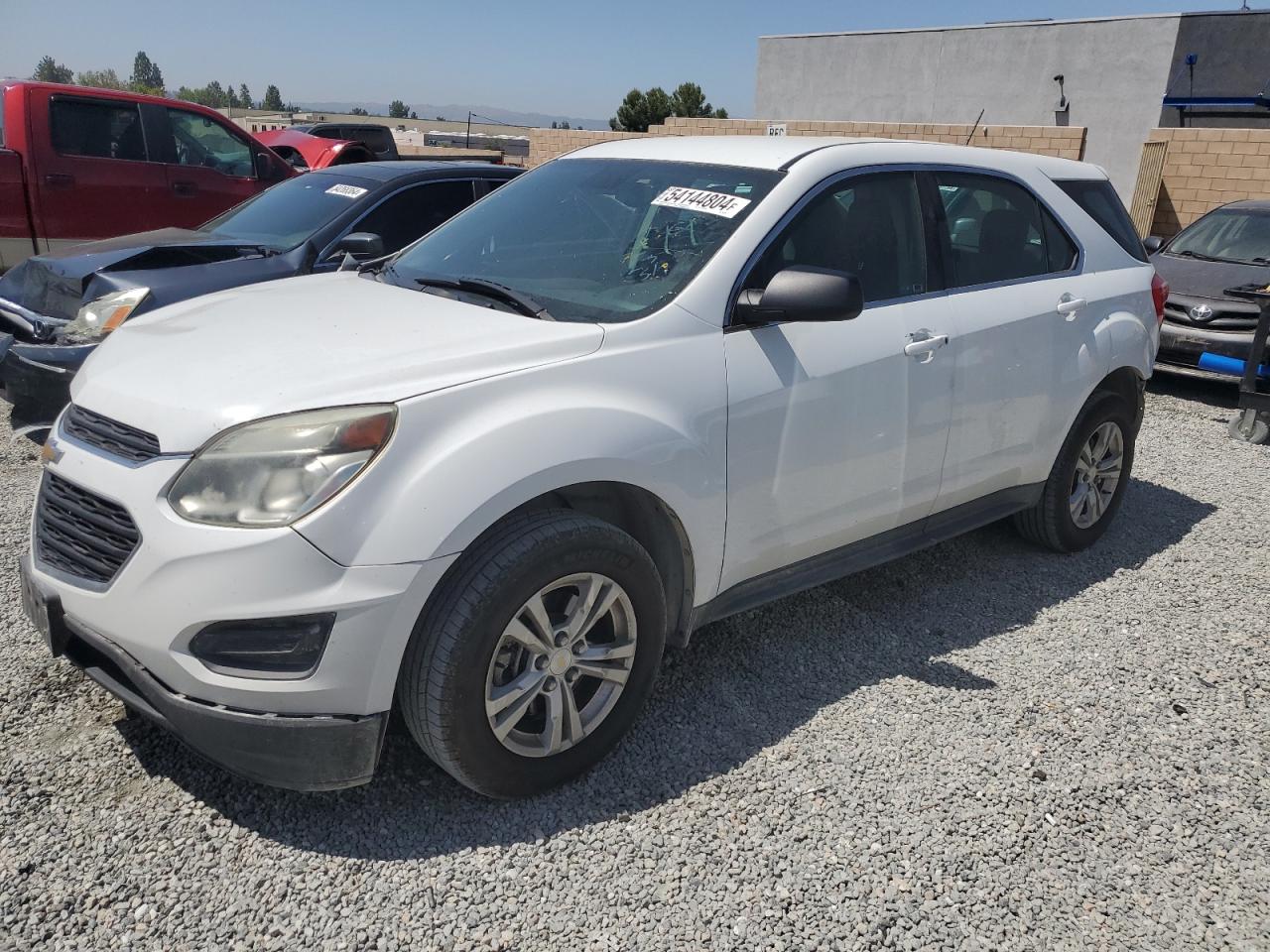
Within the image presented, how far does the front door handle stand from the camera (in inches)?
137

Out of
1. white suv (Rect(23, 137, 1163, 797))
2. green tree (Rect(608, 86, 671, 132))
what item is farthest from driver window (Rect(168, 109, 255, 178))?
green tree (Rect(608, 86, 671, 132))

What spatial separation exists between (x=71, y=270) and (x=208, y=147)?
4.14m

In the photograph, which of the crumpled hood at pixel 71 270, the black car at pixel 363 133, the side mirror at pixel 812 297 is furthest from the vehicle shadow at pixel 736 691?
the black car at pixel 363 133

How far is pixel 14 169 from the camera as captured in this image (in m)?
7.79

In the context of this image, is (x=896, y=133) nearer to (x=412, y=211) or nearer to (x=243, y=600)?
(x=412, y=211)

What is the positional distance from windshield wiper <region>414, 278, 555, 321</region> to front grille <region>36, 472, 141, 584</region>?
4.05ft

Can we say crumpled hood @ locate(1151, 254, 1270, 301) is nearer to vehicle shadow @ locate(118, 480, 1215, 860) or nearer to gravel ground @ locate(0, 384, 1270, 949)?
vehicle shadow @ locate(118, 480, 1215, 860)

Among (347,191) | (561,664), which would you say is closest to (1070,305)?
(561,664)

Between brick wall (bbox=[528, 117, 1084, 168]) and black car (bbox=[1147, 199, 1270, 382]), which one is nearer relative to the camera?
black car (bbox=[1147, 199, 1270, 382])

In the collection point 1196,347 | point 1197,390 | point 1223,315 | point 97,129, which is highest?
point 97,129

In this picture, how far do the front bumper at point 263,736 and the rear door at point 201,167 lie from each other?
23.4 ft

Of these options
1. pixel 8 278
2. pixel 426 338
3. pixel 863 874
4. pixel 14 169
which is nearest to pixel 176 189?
pixel 14 169

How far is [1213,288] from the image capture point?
8.27 metres

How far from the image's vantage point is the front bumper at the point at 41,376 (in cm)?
468
